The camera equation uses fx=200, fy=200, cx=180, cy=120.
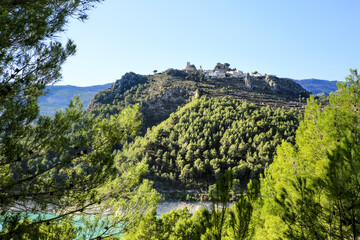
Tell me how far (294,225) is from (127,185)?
3426 mm

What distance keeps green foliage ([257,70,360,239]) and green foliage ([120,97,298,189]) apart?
4202 centimetres

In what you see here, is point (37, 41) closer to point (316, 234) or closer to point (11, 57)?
point (11, 57)

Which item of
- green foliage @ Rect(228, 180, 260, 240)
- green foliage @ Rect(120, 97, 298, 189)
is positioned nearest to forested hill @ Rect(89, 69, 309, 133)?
green foliage @ Rect(120, 97, 298, 189)

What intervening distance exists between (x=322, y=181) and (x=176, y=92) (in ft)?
249

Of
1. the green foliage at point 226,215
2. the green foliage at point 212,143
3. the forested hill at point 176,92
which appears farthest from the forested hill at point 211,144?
the green foliage at point 226,215

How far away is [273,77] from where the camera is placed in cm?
9694

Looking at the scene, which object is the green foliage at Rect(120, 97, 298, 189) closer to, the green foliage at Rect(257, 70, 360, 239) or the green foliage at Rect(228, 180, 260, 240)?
the green foliage at Rect(257, 70, 360, 239)

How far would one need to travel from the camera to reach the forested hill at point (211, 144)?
157 ft

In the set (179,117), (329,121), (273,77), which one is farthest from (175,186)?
(273,77)

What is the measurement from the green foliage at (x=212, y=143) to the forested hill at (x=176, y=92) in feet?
41.2

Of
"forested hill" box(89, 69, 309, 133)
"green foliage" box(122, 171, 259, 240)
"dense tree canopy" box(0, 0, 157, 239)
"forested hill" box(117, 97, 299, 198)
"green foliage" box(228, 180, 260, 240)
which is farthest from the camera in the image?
"forested hill" box(89, 69, 309, 133)

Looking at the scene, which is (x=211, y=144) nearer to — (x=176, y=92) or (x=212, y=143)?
(x=212, y=143)

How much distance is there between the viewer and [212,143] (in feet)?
179

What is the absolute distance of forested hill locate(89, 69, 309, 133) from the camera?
7294cm
